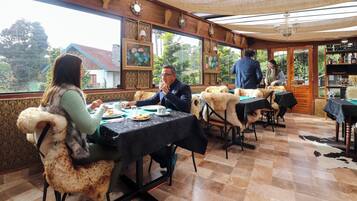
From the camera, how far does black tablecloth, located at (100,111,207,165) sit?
1483 mm

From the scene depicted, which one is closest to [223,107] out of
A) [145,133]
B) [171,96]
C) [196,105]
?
[196,105]

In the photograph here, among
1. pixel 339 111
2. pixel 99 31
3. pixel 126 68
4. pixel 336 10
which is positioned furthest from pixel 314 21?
pixel 99 31

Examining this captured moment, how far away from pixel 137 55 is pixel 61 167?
2825 millimetres

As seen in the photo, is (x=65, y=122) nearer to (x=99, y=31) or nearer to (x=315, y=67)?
(x=99, y=31)

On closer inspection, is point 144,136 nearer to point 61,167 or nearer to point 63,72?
point 61,167

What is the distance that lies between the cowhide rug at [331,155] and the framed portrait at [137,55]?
3243mm

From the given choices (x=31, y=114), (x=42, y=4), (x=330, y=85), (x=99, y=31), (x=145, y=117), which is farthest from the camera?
(x=330, y=85)

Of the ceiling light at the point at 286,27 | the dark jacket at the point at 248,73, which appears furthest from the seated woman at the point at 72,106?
the ceiling light at the point at 286,27

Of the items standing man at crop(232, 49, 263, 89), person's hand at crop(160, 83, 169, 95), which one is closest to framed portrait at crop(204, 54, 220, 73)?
standing man at crop(232, 49, 263, 89)

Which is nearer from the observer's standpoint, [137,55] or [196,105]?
[196,105]

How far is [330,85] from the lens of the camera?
21.0 feet

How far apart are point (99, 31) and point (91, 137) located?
2255mm

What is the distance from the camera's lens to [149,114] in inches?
78.9

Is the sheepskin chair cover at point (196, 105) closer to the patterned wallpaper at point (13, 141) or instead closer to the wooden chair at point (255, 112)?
the wooden chair at point (255, 112)
